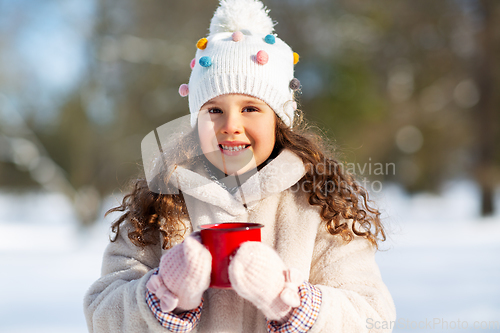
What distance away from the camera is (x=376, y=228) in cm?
133

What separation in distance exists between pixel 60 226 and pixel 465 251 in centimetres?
633

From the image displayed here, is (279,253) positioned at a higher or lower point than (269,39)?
lower

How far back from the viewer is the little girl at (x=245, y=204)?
107 cm

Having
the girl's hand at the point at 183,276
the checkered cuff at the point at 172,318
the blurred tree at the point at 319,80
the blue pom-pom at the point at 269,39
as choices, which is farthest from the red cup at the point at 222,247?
the blurred tree at the point at 319,80

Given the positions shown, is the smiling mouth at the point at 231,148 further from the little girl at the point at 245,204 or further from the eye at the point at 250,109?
the eye at the point at 250,109

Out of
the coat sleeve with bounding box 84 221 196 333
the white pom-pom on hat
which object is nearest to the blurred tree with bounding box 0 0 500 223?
the white pom-pom on hat

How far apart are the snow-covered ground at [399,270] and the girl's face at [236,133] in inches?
21.7

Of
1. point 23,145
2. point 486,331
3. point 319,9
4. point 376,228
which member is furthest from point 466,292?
point 23,145

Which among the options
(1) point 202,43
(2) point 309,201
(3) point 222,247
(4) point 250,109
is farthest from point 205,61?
(3) point 222,247

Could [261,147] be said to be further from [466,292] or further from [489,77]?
[489,77]

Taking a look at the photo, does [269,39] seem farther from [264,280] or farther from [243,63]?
[264,280]

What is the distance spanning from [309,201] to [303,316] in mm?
418

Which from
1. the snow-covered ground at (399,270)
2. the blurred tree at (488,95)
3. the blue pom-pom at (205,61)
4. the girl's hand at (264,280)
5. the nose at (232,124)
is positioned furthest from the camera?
the blurred tree at (488,95)

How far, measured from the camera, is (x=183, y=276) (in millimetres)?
846
